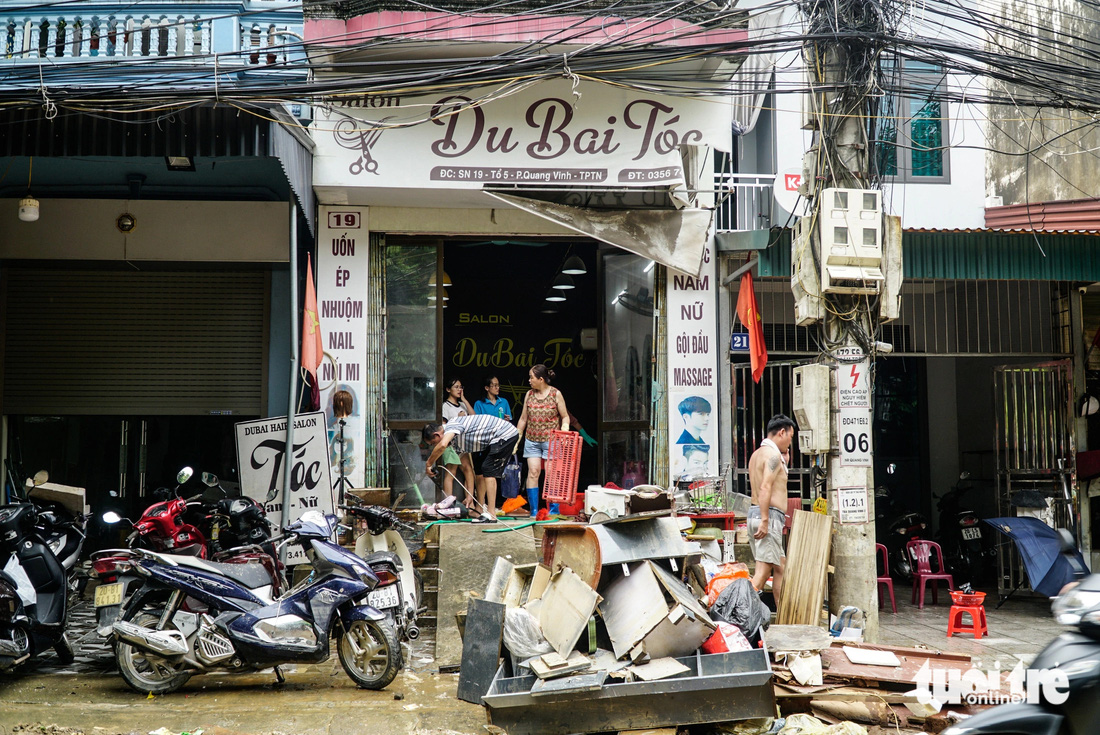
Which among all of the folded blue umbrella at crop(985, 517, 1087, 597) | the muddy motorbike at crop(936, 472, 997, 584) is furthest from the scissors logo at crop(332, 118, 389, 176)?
the muddy motorbike at crop(936, 472, 997, 584)

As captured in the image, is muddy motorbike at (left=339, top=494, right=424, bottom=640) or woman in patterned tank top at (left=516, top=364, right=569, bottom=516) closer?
muddy motorbike at (left=339, top=494, right=424, bottom=640)

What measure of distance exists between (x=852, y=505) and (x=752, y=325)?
304 cm

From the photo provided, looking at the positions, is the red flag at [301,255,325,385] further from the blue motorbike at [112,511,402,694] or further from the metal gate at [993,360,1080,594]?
the metal gate at [993,360,1080,594]

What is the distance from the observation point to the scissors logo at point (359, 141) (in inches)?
400

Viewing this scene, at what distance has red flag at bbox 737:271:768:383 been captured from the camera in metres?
10.3

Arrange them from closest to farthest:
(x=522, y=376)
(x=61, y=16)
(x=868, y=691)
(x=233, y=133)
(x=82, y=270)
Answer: (x=868, y=691) < (x=233, y=133) < (x=61, y=16) < (x=82, y=270) < (x=522, y=376)

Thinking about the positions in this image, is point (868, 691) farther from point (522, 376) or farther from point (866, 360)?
point (522, 376)

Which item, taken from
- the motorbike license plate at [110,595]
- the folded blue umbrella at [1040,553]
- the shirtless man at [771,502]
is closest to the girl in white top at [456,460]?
the shirtless man at [771,502]

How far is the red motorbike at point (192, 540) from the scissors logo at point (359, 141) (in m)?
3.91

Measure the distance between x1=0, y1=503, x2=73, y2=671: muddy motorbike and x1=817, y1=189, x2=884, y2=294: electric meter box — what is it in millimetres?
6686

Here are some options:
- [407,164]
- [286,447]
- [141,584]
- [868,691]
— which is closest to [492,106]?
[407,164]

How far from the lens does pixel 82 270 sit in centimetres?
1108

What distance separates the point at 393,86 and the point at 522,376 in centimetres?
712

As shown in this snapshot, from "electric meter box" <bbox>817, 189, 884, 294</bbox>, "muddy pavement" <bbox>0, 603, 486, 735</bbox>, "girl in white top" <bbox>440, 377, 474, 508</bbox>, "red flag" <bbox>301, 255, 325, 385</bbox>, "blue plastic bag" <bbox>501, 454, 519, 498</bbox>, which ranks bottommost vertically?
"muddy pavement" <bbox>0, 603, 486, 735</bbox>
